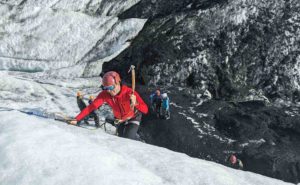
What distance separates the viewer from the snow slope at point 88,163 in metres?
5.23

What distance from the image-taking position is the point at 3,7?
2925 cm

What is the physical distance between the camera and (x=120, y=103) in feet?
31.3

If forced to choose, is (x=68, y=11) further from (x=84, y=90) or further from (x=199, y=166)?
(x=199, y=166)

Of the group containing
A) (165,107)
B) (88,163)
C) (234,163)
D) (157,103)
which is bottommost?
(234,163)

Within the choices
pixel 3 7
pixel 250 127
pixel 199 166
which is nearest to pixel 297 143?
pixel 250 127

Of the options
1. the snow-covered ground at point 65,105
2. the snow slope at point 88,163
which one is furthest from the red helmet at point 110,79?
the snow slope at point 88,163

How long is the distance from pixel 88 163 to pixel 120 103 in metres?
4.17

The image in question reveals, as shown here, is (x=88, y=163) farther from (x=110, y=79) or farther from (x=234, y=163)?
(x=234, y=163)

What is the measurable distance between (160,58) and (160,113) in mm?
4987

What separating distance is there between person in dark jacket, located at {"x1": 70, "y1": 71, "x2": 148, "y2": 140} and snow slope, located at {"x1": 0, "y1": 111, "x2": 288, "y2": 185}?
2.41 m

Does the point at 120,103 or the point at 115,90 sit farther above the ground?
the point at 115,90

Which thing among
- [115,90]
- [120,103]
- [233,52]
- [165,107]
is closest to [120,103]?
[120,103]

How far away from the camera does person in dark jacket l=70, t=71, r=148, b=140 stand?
9.03 m

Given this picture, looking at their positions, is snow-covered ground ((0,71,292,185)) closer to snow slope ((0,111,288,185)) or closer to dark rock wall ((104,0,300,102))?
snow slope ((0,111,288,185))
